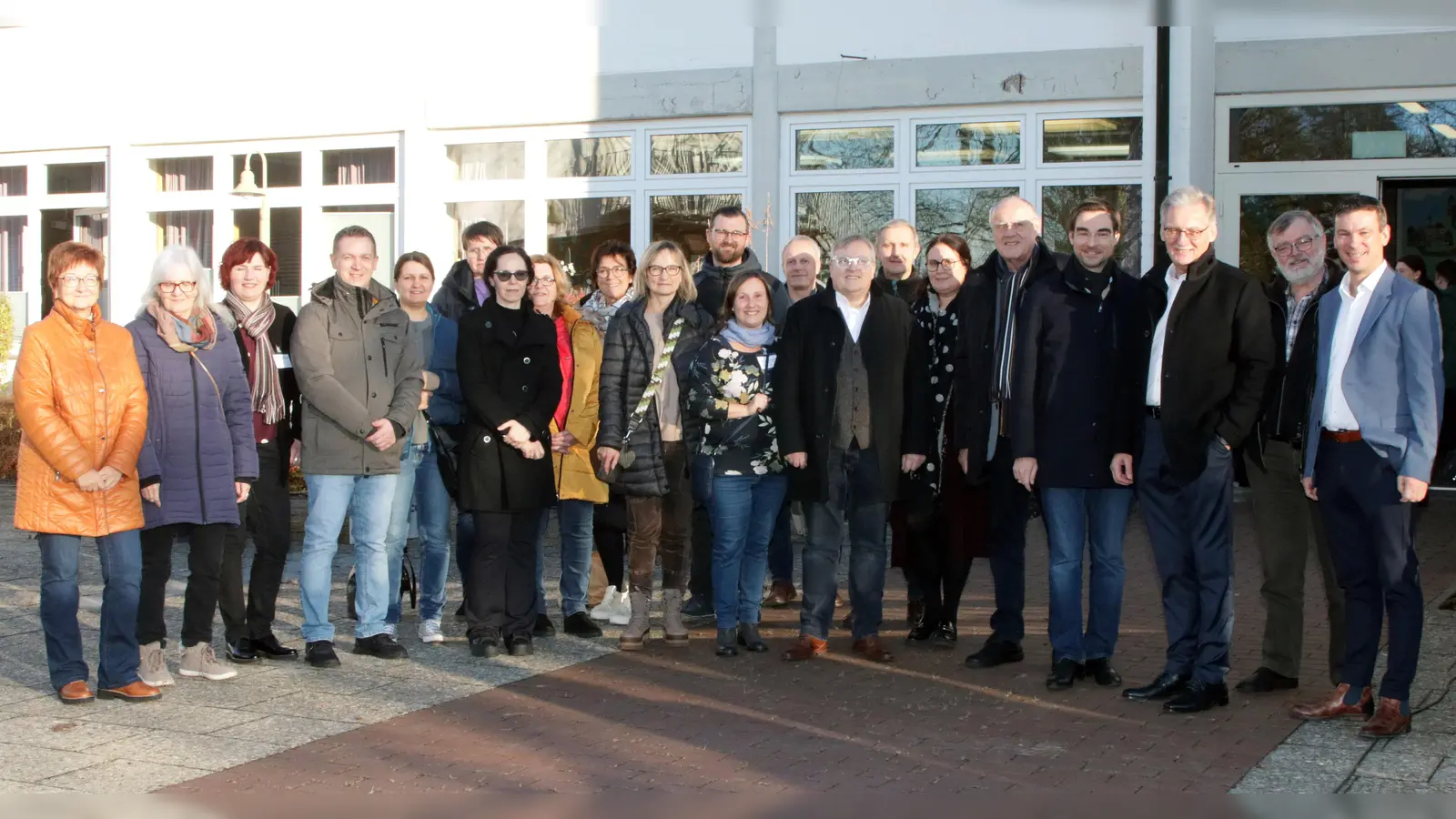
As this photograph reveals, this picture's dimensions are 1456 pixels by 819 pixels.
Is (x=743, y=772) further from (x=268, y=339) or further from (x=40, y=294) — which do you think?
(x=40, y=294)

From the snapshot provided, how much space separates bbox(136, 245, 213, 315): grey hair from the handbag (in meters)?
1.94

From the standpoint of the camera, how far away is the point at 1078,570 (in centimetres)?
661

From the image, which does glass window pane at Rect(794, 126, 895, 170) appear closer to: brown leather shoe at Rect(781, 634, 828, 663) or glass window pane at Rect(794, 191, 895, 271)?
glass window pane at Rect(794, 191, 895, 271)

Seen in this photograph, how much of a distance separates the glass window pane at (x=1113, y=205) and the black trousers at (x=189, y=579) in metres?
8.24

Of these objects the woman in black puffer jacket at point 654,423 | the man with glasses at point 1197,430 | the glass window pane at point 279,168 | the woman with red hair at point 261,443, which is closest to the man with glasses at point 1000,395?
the man with glasses at point 1197,430

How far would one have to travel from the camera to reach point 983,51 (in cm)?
1363

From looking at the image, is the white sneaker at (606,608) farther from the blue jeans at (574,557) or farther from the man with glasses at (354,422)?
the man with glasses at (354,422)

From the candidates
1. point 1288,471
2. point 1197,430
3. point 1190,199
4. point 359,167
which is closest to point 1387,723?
point 1288,471

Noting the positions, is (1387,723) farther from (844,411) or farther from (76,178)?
(76,178)

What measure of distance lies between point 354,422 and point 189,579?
3.14 ft

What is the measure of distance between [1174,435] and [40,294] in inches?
Result: 619

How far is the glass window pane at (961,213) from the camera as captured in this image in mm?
13875

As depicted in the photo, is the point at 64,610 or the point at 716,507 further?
the point at 716,507

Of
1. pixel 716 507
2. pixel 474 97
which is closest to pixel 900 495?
pixel 716 507
